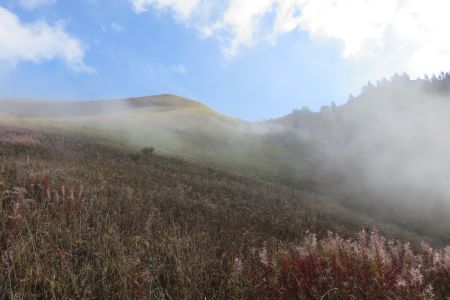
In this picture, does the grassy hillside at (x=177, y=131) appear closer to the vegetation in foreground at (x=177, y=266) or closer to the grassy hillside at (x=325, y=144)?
the grassy hillside at (x=325, y=144)

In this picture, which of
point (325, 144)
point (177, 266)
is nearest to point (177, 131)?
point (325, 144)

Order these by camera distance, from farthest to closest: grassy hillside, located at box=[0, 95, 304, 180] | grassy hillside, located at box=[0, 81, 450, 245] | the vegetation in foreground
Answer: grassy hillside, located at box=[0, 95, 304, 180]
grassy hillside, located at box=[0, 81, 450, 245]
the vegetation in foreground

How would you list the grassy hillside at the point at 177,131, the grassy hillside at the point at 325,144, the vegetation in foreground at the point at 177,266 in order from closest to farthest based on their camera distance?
the vegetation in foreground at the point at 177,266 < the grassy hillside at the point at 325,144 < the grassy hillside at the point at 177,131

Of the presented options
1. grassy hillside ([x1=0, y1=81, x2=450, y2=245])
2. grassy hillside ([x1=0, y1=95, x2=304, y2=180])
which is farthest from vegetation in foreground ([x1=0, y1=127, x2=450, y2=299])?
grassy hillside ([x1=0, y1=95, x2=304, y2=180])

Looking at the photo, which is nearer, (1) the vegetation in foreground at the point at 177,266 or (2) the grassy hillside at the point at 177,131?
(1) the vegetation in foreground at the point at 177,266

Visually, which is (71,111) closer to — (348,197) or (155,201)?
(348,197)

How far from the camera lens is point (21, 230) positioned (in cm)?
568

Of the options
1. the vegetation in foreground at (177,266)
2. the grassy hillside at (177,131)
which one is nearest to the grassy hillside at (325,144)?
the grassy hillside at (177,131)

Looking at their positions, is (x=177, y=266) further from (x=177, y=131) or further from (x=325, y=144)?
(x=325, y=144)

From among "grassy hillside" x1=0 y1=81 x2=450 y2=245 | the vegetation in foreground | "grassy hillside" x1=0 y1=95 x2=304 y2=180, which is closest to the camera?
the vegetation in foreground

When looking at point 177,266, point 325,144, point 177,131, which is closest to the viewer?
point 177,266

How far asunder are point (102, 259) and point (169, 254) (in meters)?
1.02

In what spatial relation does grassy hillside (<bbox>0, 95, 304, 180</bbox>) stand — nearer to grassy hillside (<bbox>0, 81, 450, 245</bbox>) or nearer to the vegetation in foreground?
grassy hillside (<bbox>0, 81, 450, 245</bbox>)

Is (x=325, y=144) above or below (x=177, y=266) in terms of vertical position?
below
